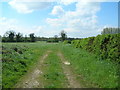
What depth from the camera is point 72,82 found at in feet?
30.1

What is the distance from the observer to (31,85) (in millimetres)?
8680

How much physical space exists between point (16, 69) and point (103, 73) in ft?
20.4

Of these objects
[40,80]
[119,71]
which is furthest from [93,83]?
[40,80]

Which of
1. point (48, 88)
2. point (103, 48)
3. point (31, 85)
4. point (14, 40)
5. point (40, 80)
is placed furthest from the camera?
point (14, 40)

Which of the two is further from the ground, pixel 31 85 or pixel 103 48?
pixel 103 48

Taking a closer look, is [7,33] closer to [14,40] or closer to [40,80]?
[14,40]

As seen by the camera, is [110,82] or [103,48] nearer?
[110,82]

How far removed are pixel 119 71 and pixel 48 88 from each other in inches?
182

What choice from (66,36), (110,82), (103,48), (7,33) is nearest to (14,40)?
(7,33)

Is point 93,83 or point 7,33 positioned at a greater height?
point 7,33

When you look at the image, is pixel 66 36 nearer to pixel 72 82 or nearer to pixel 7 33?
pixel 7 33

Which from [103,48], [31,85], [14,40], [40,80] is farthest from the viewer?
[14,40]

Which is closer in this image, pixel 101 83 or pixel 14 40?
pixel 101 83

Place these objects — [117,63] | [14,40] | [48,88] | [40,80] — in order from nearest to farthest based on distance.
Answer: [48,88]
[40,80]
[117,63]
[14,40]
